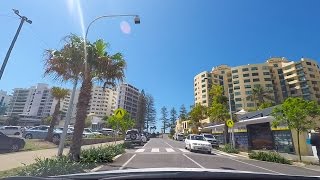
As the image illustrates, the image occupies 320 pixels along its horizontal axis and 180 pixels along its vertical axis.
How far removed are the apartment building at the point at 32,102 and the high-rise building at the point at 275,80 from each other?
323 ft

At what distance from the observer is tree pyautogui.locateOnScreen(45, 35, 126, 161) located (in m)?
14.0

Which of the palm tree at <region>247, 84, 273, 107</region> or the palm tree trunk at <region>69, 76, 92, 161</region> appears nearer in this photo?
the palm tree trunk at <region>69, 76, 92, 161</region>

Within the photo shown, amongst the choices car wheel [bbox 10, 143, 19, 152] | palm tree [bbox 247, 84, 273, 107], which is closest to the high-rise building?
palm tree [bbox 247, 84, 273, 107]

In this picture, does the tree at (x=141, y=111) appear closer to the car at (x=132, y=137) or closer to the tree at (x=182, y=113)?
the tree at (x=182, y=113)

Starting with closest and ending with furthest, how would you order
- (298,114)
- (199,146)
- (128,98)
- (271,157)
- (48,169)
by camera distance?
(48,169)
(271,157)
(298,114)
(199,146)
(128,98)

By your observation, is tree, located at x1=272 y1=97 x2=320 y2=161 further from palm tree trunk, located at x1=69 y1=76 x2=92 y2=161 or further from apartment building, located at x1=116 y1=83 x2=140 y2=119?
apartment building, located at x1=116 y1=83 x2=140 y2=119

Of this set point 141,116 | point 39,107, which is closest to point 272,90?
point 141,116

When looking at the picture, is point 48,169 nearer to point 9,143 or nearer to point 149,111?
point 9,143

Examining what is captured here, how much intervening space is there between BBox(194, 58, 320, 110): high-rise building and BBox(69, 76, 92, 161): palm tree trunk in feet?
300

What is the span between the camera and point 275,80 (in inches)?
4299

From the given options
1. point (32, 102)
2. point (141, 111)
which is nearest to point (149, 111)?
point (141, 111)

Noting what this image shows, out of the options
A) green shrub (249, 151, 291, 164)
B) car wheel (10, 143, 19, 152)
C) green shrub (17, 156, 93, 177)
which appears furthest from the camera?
car wheel (10, 143, 19, 152)

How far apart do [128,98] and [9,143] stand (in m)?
142

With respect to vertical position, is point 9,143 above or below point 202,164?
above
